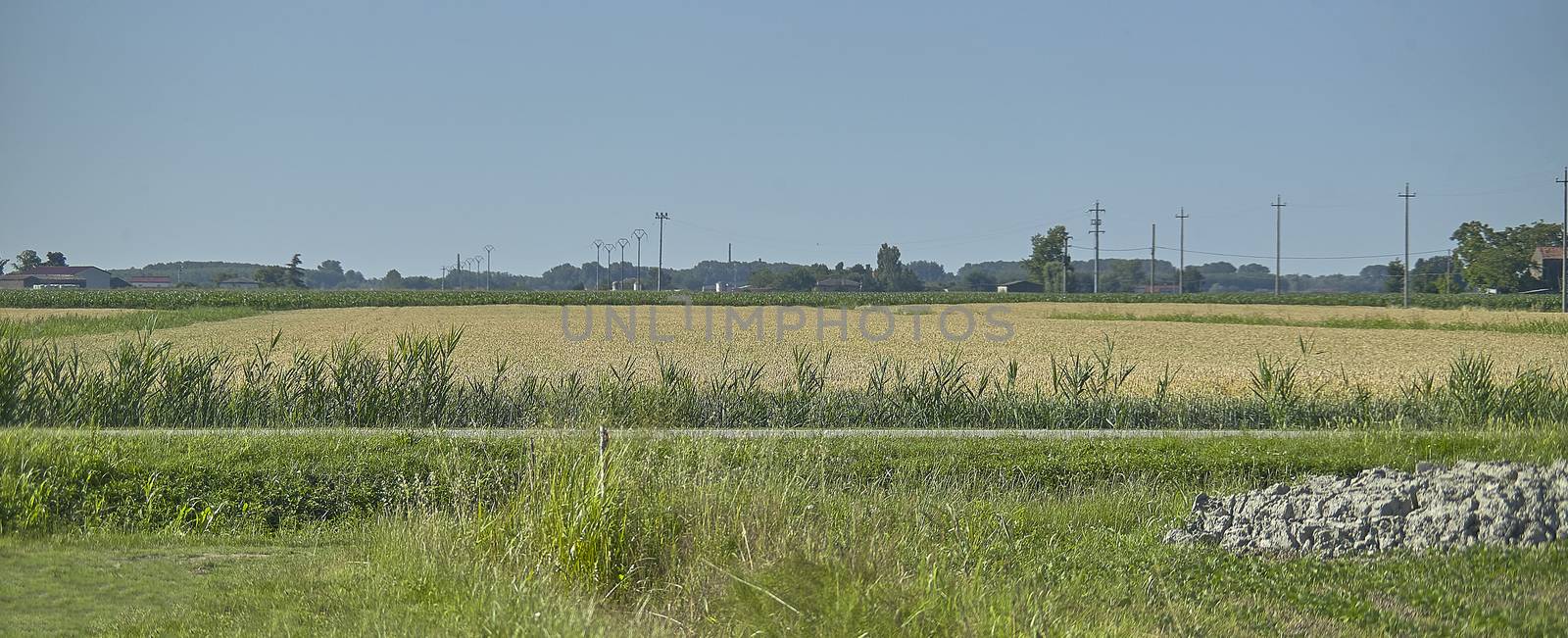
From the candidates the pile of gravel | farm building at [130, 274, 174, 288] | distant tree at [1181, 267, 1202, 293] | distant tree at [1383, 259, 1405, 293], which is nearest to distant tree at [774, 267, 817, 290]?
distant tree at [1181, 267, 1202, 293]

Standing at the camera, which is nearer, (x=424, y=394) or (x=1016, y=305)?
(x=424, y=394)

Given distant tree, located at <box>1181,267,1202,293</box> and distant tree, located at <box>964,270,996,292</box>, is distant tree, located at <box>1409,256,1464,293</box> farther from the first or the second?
distant tree, located at <box>964,270,996,292</box>

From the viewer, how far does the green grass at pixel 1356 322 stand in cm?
4745

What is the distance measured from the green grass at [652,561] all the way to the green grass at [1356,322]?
4382 centimetres

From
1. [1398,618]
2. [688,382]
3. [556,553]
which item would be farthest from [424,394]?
[1398,618]

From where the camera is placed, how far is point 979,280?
5940 inches

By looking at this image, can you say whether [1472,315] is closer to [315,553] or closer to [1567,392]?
[1567,392]

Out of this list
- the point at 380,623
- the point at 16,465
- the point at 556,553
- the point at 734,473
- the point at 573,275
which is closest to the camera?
the point at 380,623

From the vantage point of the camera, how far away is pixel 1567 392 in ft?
60.5

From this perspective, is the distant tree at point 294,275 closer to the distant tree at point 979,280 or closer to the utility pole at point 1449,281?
the distant tree at point 979,280

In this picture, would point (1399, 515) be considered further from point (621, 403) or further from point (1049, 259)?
point (1049, 259)

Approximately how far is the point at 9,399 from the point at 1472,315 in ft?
194

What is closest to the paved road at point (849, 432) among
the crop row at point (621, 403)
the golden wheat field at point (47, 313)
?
the crop row at point (621, 403)

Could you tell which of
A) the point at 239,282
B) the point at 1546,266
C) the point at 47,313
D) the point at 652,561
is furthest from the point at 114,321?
the point at 239,282
